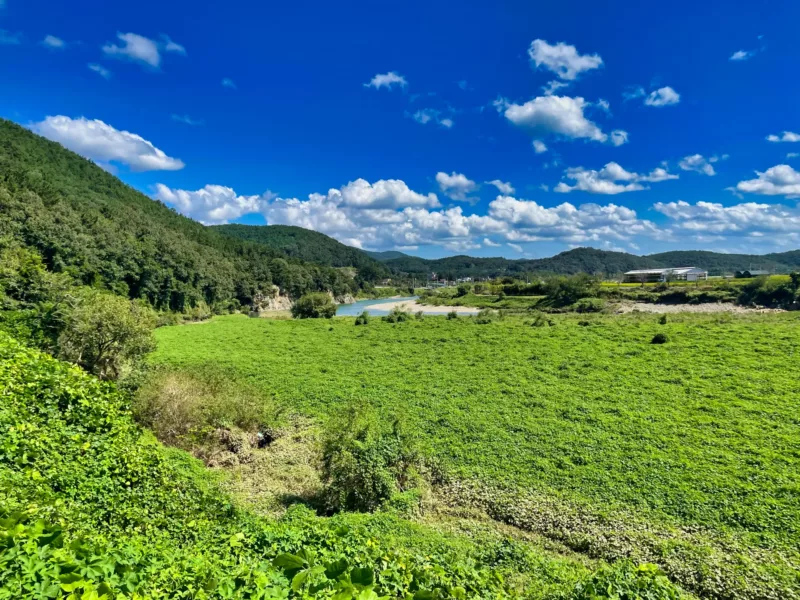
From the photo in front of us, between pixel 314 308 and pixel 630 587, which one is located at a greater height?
pixel 314 308

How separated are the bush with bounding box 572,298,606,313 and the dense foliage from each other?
72.9 meters

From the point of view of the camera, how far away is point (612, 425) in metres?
17.3

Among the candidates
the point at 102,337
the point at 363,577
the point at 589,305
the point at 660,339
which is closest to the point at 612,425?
the point at 660,339

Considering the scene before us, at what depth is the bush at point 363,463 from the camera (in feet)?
38.6

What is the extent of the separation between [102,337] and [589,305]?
3021 inches

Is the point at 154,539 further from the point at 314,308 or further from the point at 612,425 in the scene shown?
the point at 314,308

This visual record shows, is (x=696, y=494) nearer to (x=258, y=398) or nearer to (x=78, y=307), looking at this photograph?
(x=258, y=398)

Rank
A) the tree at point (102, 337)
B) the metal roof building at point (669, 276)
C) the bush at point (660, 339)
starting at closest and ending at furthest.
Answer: the tree at point (102, 337) → the bush at point (660, 339) → the metal roof building at point (669, 276)

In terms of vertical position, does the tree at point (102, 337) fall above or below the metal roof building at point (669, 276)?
below

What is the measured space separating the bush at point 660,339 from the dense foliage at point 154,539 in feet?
83.5

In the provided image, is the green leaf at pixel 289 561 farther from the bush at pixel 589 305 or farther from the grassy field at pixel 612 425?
the bush at pixel 589 305

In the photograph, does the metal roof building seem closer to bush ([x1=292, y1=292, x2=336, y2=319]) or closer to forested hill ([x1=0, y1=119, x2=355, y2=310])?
bush ([x1=292, y1=292, x2=336, y2=319])

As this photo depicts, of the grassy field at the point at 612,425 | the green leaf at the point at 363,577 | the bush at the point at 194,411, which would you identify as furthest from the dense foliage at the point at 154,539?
Result: the bush at the point at 194,411

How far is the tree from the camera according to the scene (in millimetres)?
18297
